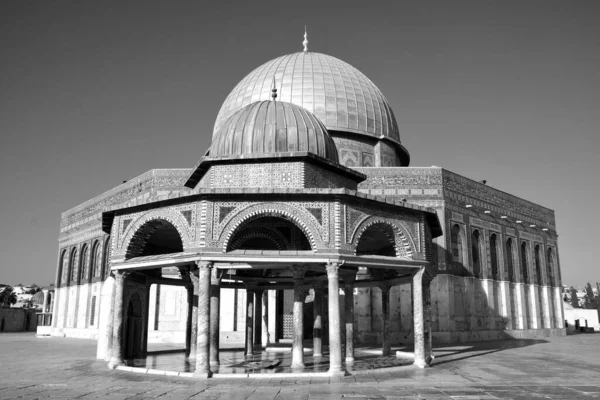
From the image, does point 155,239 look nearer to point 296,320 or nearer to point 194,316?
point 194,316

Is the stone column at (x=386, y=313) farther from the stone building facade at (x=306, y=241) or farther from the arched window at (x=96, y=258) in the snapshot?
the arched window at (x=96, y=258)

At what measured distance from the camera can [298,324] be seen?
12.8 m

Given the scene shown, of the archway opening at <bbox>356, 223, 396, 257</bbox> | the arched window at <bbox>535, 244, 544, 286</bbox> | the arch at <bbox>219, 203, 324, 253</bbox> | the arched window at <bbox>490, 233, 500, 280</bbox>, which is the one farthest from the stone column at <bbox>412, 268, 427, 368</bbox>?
the arched window at <bbox>535, 244, 544, 286</bbox>

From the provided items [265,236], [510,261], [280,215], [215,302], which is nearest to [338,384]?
[215,302]

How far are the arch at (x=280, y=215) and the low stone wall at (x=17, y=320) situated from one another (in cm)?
4243

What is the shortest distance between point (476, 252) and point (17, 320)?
133ft

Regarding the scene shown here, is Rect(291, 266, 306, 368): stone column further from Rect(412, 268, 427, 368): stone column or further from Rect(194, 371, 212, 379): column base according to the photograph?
Rect(412, 268, 427, 368): stone column

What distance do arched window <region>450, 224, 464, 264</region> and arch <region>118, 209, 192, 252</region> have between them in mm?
15343

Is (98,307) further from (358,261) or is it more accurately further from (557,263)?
(557,263)

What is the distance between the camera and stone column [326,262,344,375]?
11.5 m

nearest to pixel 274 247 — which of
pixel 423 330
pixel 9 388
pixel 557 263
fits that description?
pixel 423 330

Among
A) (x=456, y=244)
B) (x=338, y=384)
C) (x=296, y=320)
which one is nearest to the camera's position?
(x=338, y=384)

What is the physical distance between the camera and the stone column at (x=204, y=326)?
1128cm

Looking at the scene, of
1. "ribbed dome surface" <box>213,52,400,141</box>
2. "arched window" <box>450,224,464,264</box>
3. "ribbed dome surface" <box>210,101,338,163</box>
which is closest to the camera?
"ribbed dome surface" <box>210,101,338,163</box>
